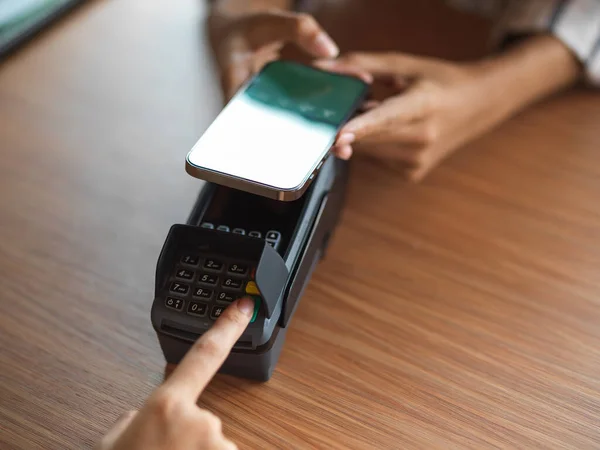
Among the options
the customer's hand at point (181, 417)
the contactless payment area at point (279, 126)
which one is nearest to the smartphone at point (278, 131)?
the contactless payment area at point (279, 126)

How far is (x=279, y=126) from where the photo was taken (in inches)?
18.4

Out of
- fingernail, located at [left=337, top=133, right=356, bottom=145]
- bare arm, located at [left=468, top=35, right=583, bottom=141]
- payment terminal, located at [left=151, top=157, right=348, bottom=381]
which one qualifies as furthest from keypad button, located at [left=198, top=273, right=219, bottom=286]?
bare arm, located at [left=468, top=35, right=583, bottom=141]

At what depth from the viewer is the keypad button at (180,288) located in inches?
16.2

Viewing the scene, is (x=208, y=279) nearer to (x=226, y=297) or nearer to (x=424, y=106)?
(x=226, y=297)

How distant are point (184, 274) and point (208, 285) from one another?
2cm

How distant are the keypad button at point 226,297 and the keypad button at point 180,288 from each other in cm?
2

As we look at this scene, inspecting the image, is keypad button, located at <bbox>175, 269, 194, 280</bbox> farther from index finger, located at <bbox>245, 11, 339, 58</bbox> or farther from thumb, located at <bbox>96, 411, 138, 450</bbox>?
index finger, located at <bbox>245, 11, 339, 58</bbox>

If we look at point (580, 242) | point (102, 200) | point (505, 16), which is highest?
point (505, 16)

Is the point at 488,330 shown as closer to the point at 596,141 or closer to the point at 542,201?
the point at 542,201

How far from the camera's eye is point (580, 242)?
0.56m

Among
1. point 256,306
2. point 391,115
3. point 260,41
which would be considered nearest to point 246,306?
point 256,306

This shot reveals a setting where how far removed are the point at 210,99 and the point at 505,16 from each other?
0.37 m

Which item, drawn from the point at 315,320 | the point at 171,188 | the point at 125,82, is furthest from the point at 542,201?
the point at 125,82

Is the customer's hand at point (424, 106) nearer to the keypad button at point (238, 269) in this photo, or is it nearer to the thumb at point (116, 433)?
the keypad button at point (238, 269)
